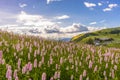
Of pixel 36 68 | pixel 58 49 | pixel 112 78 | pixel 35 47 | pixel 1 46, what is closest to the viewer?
pixel 36 68

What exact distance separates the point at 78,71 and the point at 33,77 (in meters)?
2.01

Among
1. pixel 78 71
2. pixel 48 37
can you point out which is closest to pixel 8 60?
pixel 78 71

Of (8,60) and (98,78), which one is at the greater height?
(8,60)

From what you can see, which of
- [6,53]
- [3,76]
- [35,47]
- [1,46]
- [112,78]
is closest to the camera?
[3,76]

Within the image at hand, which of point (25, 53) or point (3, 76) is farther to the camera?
point (25, 53)

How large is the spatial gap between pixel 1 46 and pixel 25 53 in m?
1.15

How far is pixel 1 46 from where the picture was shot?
11328 mm

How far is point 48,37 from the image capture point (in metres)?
17.2

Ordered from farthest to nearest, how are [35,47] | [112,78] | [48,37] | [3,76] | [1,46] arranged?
1. [48,37]
2. [35,47]
3. [1,46]
4. [112,78]
5. [3,76]

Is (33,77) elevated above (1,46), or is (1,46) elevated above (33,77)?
(1,46)

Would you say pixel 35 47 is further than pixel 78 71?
Yes

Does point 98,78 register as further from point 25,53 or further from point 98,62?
point 25,53

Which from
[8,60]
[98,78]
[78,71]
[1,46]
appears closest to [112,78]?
[98,78]

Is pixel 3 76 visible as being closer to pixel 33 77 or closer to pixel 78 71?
pixel 33 77
